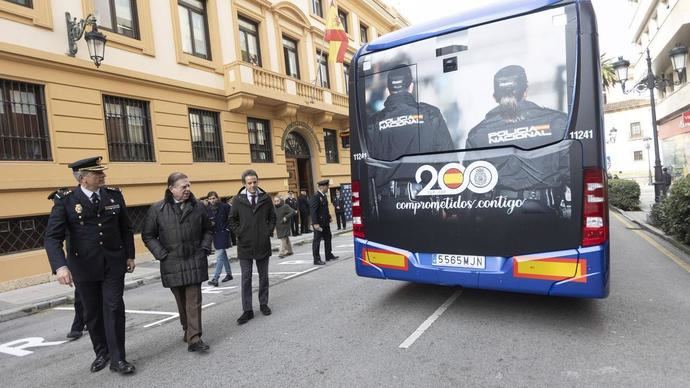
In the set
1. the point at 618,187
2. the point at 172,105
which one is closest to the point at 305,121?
the point at 172,105

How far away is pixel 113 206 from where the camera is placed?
13.1ft

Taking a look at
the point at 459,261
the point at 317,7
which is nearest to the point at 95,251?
the point at 459,261

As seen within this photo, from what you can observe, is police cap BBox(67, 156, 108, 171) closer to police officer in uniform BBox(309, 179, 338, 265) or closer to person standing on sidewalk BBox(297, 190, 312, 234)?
police officer in uniform BBox(309, 179, 338, 265)

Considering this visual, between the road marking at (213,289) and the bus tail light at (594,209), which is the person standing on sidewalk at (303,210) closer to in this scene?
the road marking at (213,289)

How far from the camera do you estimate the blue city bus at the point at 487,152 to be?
382cm

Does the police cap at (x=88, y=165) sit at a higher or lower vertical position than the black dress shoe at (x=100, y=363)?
higher

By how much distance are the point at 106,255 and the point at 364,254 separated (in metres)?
2.73

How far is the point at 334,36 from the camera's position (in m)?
16.6

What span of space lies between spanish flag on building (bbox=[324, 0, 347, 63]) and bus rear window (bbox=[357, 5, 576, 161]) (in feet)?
40.8

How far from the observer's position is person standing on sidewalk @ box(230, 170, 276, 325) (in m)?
5.27

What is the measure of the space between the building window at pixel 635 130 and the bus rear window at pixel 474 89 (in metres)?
47.8

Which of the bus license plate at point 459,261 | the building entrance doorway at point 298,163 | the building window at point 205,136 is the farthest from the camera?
the building entrance doorway at point 298,163

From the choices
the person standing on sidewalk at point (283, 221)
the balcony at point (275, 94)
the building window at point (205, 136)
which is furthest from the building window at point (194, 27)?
the person standing on sidewalk at point (283, 221)

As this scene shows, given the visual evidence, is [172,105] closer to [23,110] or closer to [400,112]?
[23,110]
